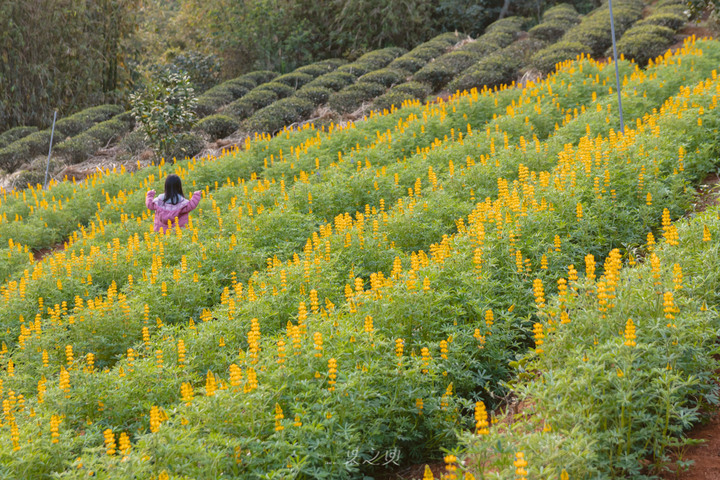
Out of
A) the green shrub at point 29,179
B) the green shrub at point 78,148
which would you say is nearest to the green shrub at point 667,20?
the green shrub at point 78,148

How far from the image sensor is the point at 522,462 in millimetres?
2861

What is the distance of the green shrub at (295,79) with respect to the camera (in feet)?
71.4

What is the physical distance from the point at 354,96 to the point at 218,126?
3.92 meters

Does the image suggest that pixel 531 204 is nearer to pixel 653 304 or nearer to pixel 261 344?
pixel 653 304

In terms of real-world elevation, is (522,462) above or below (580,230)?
above

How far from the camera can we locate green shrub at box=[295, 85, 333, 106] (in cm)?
1911

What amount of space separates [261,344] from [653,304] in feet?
8.71

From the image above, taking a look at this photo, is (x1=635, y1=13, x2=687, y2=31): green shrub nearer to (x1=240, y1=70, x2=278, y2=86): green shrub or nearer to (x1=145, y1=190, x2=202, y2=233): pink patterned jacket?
(x1=240, y1=70, x2=278, y2=86): green shrub

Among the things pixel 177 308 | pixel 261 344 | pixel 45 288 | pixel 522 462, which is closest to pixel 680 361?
pixel 522 462

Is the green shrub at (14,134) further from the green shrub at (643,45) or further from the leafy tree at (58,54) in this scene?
the green shrub at (643,45)

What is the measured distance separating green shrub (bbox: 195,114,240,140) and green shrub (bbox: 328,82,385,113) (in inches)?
112

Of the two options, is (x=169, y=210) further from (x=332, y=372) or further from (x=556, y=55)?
(x=556, y=55)

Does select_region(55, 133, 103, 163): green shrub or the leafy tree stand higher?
the leafy tree

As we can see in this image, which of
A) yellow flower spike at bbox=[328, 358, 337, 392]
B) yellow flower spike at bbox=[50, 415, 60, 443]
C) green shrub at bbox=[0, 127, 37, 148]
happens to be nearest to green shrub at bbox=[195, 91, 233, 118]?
green shrub at bbox=[0, 127, 37, 148]
